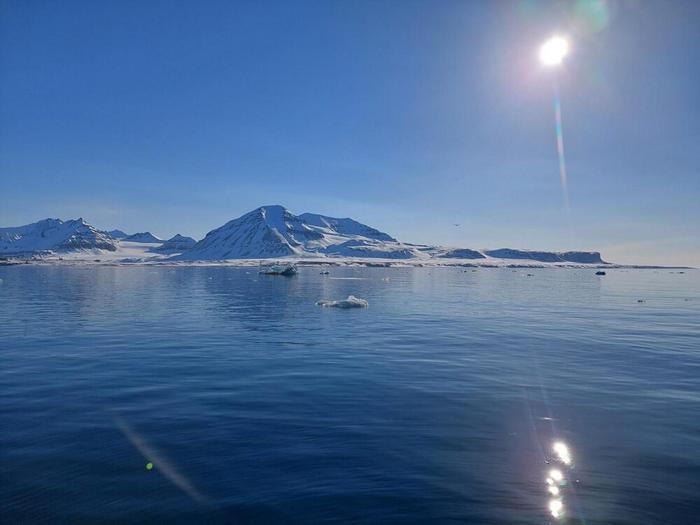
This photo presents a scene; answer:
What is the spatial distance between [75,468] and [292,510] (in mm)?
5371

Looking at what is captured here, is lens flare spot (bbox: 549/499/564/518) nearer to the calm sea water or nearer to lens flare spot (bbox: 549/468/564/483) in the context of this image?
the calm sea water

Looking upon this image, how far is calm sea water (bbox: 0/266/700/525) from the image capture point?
9570mm

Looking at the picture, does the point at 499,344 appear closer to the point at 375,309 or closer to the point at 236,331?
the point at 236,331

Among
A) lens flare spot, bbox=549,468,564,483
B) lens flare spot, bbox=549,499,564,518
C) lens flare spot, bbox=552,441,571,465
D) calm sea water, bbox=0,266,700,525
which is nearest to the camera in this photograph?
lens flare spot, bbox=549,499,564,518

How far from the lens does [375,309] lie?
47844 mm

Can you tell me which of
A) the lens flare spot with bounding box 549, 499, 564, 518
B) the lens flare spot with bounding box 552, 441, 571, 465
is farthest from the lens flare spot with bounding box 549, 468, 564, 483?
the lens flare spot with bounding box 549, 499, 564, 518

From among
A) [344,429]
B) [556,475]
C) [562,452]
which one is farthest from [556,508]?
[344,429]

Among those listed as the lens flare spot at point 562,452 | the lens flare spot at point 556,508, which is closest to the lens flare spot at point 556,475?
the lens flare spot at point 562,452

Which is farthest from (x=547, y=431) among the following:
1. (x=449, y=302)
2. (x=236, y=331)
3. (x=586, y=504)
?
(x=449, y=302)

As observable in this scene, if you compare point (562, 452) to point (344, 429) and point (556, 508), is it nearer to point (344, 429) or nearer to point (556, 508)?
point (556, 508)

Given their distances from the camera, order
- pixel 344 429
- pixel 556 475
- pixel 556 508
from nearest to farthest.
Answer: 1. pixel 556 508
2. pixel 556 475
3. pixel 344 429

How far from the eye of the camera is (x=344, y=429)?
44.3 feet

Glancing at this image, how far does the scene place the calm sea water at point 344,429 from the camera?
31.4ft

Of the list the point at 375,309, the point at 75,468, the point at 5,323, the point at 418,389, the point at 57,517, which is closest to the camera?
the point at 57,517
